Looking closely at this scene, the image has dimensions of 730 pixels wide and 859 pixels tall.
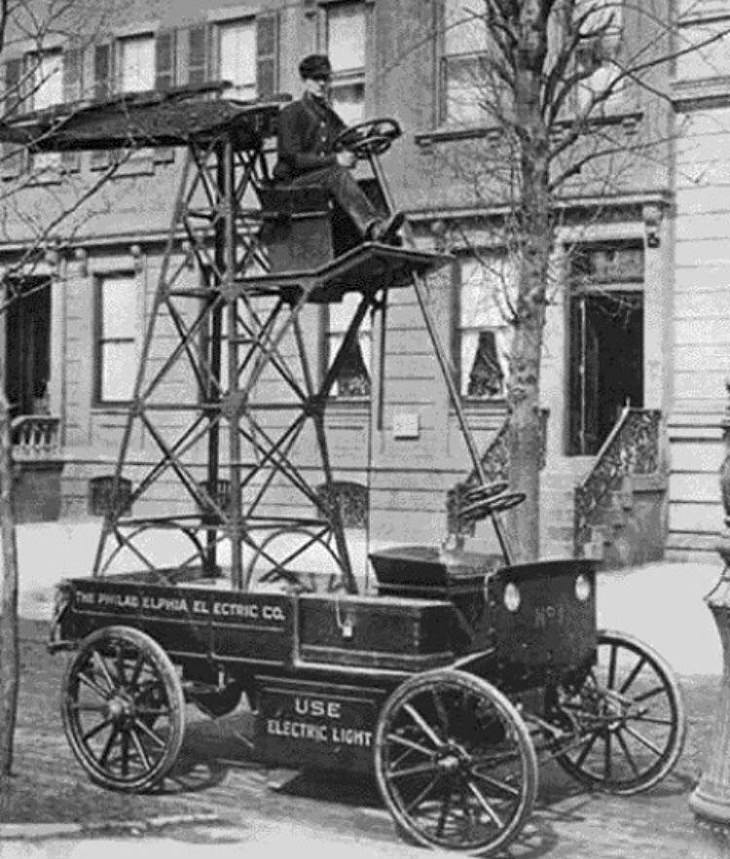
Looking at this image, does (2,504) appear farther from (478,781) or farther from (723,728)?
(723,728)

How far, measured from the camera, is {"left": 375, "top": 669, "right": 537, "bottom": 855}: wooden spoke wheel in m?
6.58

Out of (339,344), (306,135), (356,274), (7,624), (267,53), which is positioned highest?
(267,53)

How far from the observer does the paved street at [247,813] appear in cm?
623

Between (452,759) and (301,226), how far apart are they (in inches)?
120

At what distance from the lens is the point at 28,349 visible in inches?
1115

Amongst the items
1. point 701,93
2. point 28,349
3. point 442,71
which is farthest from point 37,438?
point 701,93

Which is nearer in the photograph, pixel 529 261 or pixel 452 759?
pixel 452 759

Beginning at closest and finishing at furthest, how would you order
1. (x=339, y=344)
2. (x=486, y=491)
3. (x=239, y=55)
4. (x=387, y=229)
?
(x=486, y=491) → (x=387, y=229) → (x=339, y=344) → (x=239, y=55)

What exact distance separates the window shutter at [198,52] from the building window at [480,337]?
19.9 feet

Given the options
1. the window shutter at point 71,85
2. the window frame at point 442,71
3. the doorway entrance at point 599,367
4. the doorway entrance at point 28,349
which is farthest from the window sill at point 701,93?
the doorway entrance at point 28,349

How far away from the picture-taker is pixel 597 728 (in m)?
7.80

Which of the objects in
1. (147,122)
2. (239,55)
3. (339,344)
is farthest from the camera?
(239,55)

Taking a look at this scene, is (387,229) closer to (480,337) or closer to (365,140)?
(365,140)

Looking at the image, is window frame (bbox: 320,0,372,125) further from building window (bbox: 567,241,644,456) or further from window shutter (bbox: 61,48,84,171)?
building window (bbox: 567,241,644,456)
